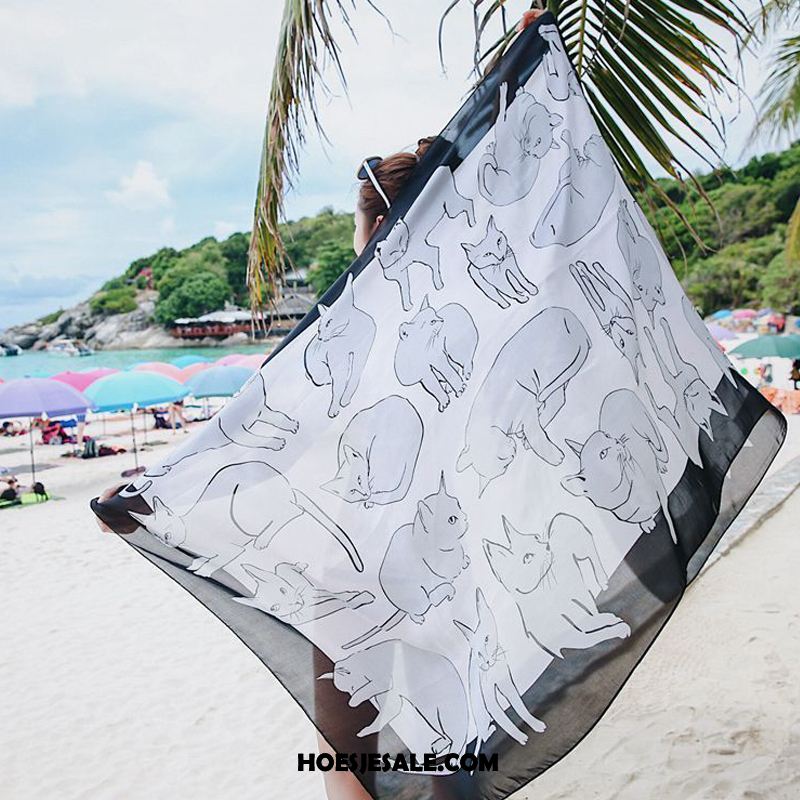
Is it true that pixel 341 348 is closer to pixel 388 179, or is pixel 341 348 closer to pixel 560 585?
pixel 388 179

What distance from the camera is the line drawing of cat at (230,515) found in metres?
1.74

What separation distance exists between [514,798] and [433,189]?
2.08 meters

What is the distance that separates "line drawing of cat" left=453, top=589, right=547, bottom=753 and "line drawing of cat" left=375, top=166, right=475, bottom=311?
0.75 meters

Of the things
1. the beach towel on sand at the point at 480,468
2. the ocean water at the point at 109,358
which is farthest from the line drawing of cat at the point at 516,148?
the ocean water at the point at 109,358

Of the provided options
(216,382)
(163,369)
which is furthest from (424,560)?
(163,369)

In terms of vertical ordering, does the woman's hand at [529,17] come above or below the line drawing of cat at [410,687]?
above

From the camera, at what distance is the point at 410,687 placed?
1.55 m

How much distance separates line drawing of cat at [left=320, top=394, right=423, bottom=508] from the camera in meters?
1.64

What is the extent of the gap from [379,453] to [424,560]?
0.25m

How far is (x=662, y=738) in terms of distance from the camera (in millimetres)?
3041

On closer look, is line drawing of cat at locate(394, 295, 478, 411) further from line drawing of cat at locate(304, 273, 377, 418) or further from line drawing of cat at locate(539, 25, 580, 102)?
line drawing of cat at locate(539, 25, 580, 102)

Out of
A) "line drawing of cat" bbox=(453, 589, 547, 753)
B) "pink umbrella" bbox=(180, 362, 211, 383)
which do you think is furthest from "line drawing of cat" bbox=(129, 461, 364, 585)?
"pink umbrella" bbox=(180, 362, 211, 383)

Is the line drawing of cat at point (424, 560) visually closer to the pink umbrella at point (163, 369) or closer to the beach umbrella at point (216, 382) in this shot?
the beach umbrella at point (216, 382)

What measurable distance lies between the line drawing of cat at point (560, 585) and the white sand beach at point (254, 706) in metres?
1.51
